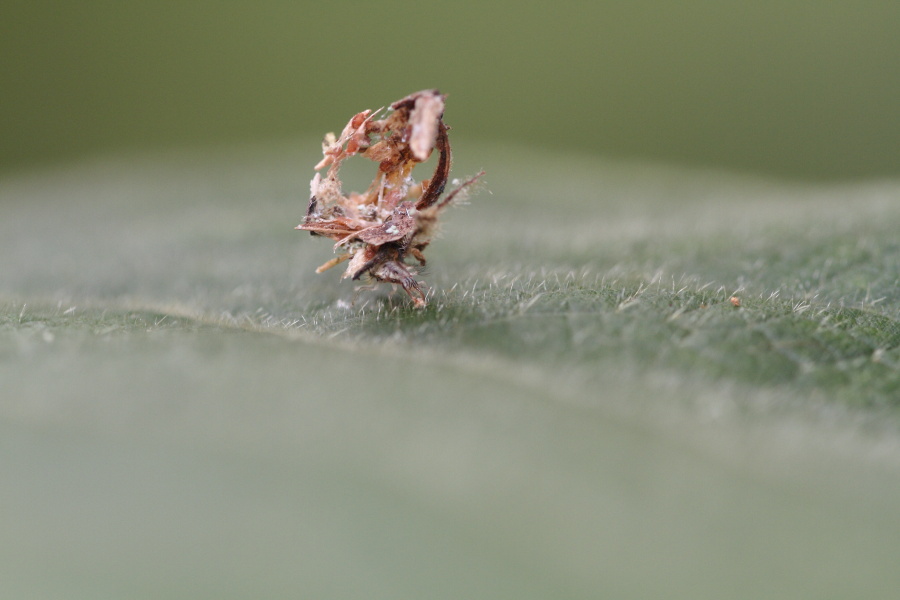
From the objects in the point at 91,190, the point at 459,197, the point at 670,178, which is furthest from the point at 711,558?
the point at 91,190

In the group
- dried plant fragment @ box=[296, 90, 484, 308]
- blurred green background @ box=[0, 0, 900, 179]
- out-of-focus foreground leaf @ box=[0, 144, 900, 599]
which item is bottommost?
out-of-focus foreground leaf @ box=[0, 144, 900, 599]

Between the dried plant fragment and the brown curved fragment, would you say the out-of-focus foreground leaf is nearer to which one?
the dried plant fragment

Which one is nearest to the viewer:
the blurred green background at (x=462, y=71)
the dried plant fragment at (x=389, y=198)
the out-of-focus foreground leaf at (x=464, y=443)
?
the out-of-focus foreground leaf at (x=464, y=443)

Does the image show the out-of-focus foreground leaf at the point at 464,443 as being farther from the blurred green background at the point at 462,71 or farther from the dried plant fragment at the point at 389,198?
the blurred green background at the point at 462,71

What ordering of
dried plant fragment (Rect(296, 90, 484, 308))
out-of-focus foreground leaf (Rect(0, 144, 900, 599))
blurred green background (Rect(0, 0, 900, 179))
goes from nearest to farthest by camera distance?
1. out-of-focus foreground leaf (Rect(0, 144, 900, 599))
2. dried plant fragment (Rect(296, 90, 484, 308))
3. blurred green background (Rect(0, 0, 900, 179))

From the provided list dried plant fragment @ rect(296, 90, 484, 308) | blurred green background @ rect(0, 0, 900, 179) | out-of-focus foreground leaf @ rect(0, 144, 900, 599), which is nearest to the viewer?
out-of-focus foreground leaf @ rect(0, 144, 900, 599)

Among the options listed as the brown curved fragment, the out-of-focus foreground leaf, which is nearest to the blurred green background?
the out-of-focus foreground leaf

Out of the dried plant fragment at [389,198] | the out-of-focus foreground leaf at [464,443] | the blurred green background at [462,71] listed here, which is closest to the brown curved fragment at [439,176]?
the dried plant fragment at [389,198]
